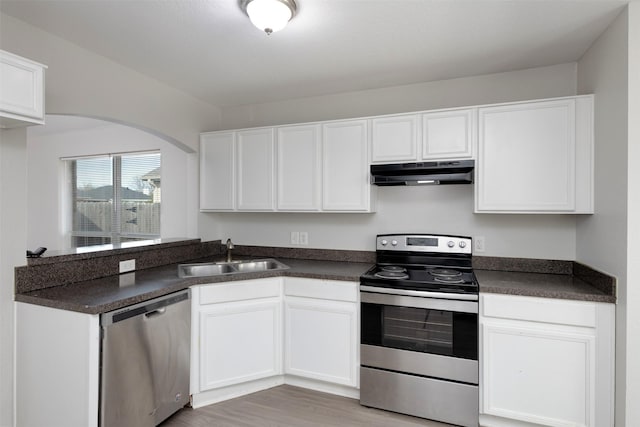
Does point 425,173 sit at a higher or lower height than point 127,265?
higher

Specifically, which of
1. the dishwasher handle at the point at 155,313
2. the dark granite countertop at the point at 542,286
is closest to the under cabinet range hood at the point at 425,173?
the dark granite countertop at the point at 542,286

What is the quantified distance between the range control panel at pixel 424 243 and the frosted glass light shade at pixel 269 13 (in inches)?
71.2

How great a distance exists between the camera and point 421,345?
89.5 inches

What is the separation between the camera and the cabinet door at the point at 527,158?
7.47ft

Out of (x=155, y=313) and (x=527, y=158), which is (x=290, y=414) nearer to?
(x=155, y=313)

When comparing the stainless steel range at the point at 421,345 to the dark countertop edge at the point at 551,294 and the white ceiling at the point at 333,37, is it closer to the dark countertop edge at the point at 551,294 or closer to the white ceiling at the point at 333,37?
the dark countertop edge at the point at 551,294

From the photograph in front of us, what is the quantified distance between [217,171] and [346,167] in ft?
4.25

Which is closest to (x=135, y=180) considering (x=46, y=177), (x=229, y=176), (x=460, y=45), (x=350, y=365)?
(x=46, y=177)

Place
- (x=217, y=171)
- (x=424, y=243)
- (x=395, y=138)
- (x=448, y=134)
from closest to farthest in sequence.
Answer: (x=448, y=134)
(x=395, y=138)
(x=424, y=243)
(x=217, y=171)

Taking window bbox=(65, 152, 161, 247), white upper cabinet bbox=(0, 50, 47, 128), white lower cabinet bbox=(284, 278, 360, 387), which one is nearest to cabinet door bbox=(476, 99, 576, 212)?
white lower cabinet bbox=(284, 278, 360, 387)

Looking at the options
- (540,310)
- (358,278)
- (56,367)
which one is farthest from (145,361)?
(540,310)

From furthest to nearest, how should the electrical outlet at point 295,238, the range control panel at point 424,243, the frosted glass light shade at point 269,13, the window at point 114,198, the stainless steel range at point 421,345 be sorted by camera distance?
1. the window at point 114,198
2. the electrical outlet at point 295,238
3. the range control panel at point 424,243
4. the stainless steel range at point 421,345
5. the frosted glass light shade at point 269,13

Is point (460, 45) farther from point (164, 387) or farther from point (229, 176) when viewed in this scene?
point (164, 387)

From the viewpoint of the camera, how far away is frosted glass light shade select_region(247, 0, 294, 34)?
1.70 meters
